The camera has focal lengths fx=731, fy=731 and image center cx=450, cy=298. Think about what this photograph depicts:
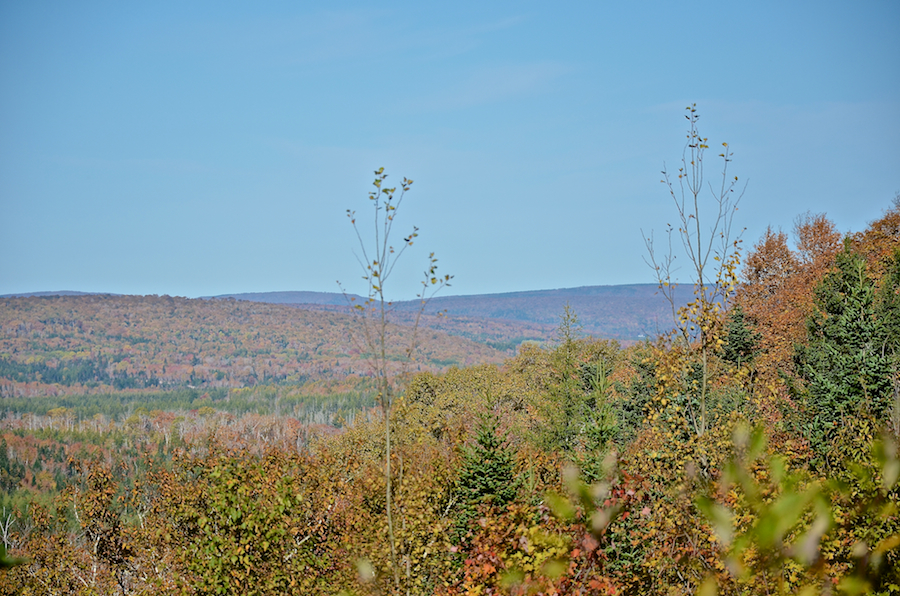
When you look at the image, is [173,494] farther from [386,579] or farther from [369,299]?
[369,299]

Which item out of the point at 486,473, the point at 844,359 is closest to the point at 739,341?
→ the point at 844,359

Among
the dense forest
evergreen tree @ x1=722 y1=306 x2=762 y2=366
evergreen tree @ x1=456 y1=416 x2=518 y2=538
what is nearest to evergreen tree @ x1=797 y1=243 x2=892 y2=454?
the dense forest

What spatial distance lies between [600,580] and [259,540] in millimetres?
8350

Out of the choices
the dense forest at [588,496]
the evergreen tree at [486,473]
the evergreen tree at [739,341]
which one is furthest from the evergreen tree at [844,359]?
the evergreen tree at [486,473]

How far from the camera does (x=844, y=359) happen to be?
88.3 feet

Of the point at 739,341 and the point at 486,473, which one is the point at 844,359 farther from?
the point at 739,341

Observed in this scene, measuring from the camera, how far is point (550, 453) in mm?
38156

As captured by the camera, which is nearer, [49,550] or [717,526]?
[717,526]

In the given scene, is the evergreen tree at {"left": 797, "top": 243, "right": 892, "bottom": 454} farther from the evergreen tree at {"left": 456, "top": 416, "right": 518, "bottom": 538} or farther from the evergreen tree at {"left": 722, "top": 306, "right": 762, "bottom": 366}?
the evergreen tree at {"left": 456, "top": 416, "right": 518, "bottom": 538}

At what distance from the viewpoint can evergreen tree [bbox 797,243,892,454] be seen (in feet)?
78.7

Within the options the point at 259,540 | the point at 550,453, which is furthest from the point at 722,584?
the point at 550,453

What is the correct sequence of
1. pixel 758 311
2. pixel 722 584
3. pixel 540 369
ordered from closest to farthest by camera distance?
pixel 722 584, pixel 758 311, pixel 540 369

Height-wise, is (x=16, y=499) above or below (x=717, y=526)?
below

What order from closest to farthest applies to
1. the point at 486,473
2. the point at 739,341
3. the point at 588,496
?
the point at 588,496, the point at 486,473, the point at 739,341
